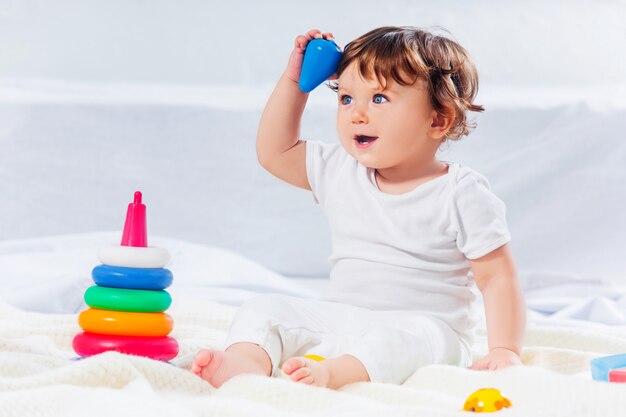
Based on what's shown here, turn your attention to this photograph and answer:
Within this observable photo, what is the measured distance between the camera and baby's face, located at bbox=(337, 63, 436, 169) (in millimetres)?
1215

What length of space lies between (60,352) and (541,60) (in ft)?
5.45

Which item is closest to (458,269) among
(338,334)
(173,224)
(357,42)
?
(338,334)

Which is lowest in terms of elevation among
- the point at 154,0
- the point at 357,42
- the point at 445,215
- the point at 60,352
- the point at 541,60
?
the point at 60,352

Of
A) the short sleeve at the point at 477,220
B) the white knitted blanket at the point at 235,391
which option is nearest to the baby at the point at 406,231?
the short sleeve at the point at 477,220

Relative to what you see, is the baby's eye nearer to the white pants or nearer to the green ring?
the white pants

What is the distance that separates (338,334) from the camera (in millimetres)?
1185

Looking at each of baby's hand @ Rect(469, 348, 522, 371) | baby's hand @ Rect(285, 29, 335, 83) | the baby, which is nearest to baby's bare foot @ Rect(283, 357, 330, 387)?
the baby

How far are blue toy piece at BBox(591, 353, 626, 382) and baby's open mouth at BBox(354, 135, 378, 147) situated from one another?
0.38 m

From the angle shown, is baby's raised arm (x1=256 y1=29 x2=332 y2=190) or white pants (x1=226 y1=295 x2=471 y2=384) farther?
baby's raised arm (x1=256 y1=29 x2=332 y2=190)

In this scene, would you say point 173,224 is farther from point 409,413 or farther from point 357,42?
point 409,413

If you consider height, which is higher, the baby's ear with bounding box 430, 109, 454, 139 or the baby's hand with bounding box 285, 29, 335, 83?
the baby's hand with bounding box 285, 29, 335, 83

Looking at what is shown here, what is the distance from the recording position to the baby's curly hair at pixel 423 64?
1.21m

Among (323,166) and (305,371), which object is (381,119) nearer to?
(323,166)

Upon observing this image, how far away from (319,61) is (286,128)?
120 mm
